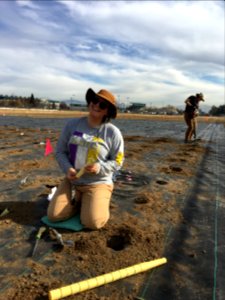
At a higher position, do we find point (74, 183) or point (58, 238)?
point (74, 183)

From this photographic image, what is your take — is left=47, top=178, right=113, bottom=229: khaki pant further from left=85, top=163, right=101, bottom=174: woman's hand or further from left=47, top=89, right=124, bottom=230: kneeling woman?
left=85, top=163, right=101, bottom=174: woman's hand

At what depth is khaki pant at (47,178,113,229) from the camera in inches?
130

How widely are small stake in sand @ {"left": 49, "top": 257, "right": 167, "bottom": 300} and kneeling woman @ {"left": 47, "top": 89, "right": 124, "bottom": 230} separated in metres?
0.83

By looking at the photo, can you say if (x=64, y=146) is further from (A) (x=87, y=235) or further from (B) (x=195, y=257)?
(B) (x=195, y=257)

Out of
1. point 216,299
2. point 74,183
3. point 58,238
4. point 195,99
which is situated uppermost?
point 195,99

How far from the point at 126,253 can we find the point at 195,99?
9.29m

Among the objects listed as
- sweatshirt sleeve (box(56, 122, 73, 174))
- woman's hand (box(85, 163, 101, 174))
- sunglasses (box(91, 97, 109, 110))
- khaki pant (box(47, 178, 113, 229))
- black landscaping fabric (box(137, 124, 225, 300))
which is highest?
sunglasses (box(91, 97, 109, 110))

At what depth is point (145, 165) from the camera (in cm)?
662

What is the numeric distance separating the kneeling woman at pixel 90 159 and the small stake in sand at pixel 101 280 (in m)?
0.83

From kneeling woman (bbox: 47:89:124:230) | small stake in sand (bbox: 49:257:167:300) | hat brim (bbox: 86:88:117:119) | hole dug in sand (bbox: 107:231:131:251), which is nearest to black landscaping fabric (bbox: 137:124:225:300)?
small stake in sand (bbox: 49:257:167:300)

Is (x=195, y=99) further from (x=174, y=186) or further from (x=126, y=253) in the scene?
(x=126, y=253)

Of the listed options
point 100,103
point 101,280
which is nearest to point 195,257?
point 101,280

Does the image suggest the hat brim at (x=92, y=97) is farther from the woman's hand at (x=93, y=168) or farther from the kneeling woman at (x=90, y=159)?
the woman's hand at (x=93, y=168)

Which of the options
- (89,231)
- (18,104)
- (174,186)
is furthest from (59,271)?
(18,104)
